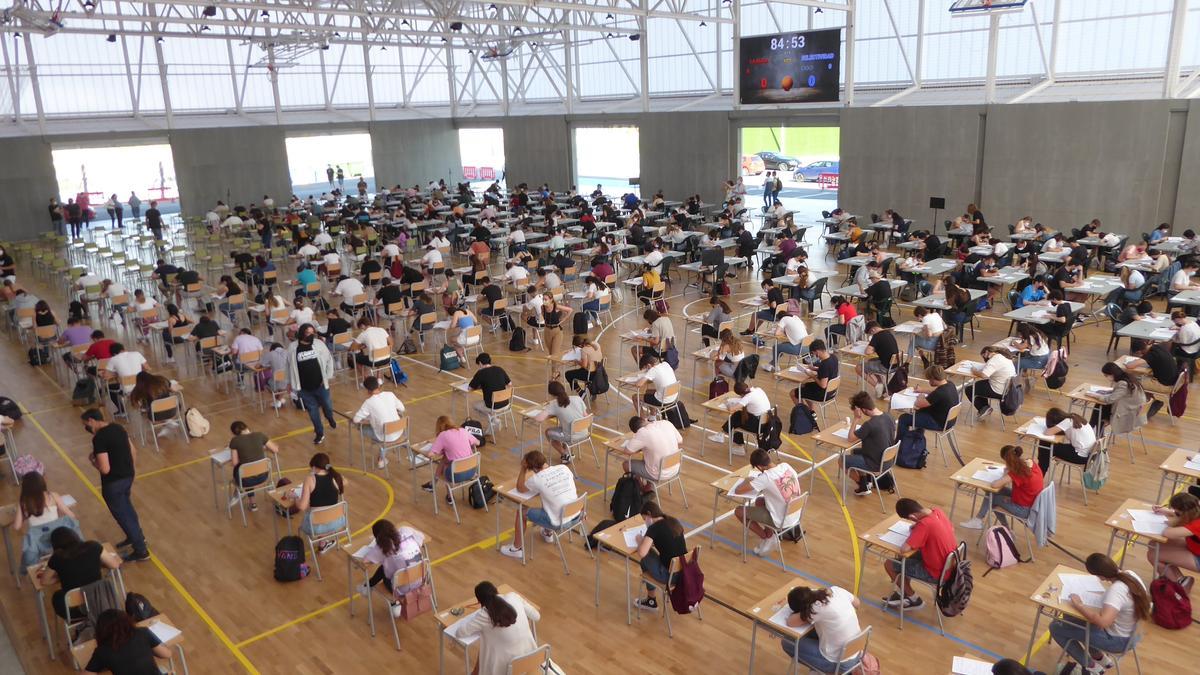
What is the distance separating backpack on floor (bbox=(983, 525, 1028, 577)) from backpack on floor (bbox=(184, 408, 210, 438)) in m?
10.4

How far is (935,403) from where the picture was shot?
10.2 meters

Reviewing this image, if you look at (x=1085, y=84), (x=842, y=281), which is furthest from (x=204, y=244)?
(x=1085, y=84)

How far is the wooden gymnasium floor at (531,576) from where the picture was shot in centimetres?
736

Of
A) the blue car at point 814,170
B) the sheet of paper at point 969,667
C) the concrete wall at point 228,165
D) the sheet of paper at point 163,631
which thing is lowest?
the sheet of paper at point 163,631

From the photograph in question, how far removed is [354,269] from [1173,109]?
2157 centimetres

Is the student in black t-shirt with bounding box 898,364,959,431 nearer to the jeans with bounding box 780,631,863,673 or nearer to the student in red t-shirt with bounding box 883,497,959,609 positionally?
the student in red t-shirt with bounding box 883,497,959,609

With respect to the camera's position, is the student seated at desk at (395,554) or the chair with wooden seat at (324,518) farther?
the chair with wooden seat at (324,518)

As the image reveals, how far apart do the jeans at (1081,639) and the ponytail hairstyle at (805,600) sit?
186 centimetres

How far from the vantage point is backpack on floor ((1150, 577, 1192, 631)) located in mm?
7207

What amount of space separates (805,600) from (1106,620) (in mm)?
2125

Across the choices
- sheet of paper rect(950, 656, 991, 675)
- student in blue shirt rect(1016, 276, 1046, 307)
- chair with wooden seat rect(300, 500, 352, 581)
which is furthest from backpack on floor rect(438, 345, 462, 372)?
sheet of paper rect(950, 656, 991, 675)

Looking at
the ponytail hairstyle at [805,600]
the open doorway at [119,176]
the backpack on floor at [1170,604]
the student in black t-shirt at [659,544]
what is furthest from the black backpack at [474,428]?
the open doorway at [119,176]

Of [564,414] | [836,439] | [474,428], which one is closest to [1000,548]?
[836,439]

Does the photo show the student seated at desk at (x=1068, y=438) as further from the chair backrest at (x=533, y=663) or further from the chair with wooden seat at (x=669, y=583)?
the chair backrest at (x=533, y=663)
